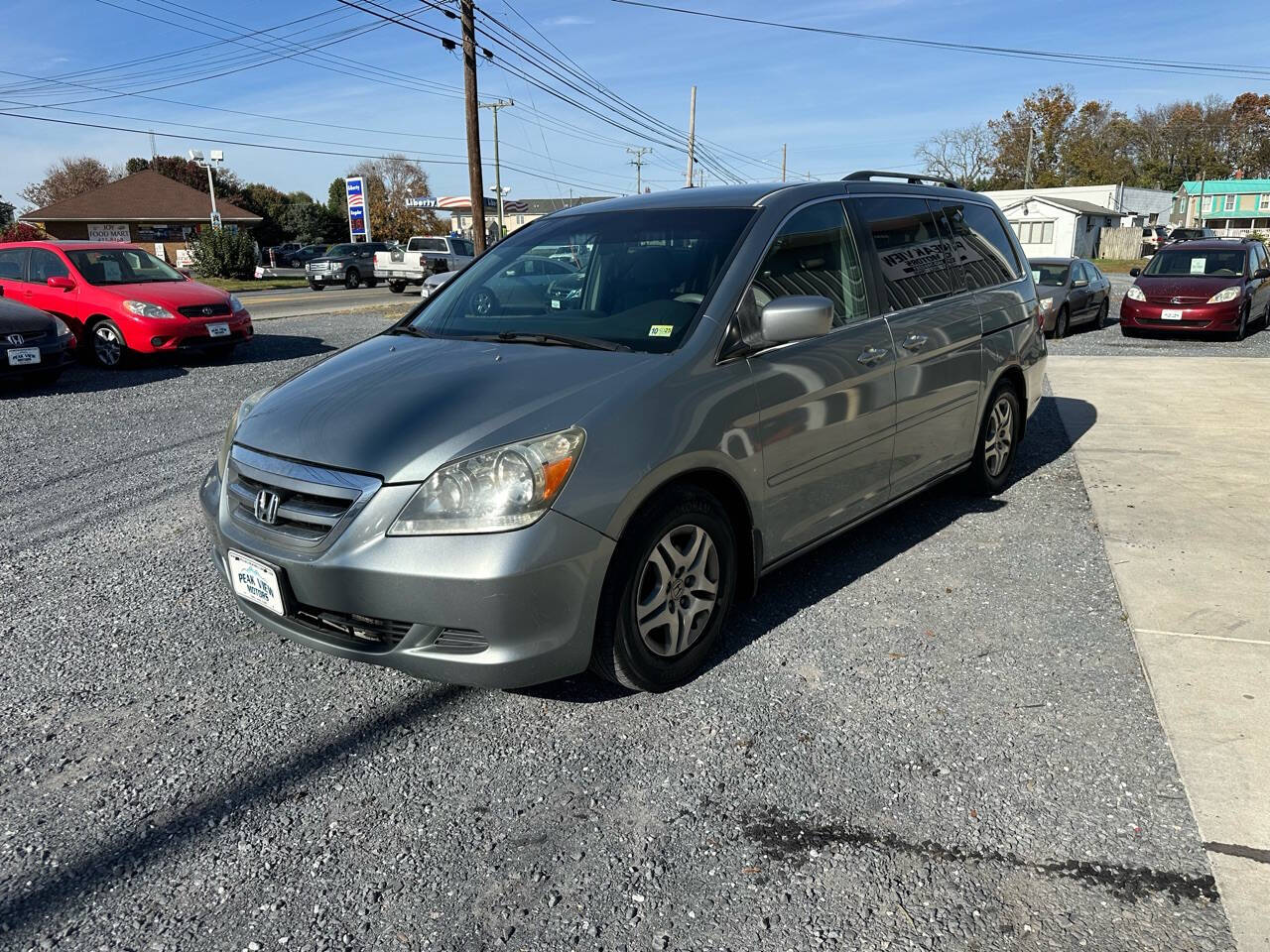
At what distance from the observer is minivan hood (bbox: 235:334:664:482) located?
303 centimetres

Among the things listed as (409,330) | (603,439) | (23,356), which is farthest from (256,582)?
(23,356)

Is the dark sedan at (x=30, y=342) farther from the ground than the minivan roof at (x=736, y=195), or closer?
closer

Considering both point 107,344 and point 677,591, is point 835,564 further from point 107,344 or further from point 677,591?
point 107,344

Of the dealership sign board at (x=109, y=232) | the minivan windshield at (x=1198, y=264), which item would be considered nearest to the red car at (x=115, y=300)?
the minivan windshield at (x=1198, y=264)

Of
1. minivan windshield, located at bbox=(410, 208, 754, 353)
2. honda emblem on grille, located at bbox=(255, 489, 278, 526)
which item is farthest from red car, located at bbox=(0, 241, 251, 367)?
honda emblem on grille, located at bbox=(255, 489, 278, 526)

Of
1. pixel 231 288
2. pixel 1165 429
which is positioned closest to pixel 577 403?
pixel 1165 429

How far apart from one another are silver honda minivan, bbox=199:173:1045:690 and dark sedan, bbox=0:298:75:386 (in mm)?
7655

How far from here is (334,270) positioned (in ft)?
117

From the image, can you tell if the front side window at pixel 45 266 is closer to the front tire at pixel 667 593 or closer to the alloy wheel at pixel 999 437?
the alloy wheel at pixel 999 437

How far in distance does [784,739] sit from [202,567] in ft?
10.4

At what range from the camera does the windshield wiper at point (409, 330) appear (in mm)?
4272

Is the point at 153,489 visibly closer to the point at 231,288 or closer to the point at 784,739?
the point at 784,739

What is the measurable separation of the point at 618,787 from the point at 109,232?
204 feet

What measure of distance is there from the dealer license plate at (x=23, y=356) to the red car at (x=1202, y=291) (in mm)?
15321
